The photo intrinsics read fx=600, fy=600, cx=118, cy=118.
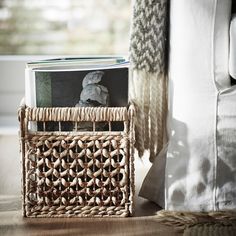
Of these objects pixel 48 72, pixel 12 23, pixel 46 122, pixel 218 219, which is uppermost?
pixel 12 23

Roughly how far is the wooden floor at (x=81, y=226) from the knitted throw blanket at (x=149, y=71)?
0.18 meters

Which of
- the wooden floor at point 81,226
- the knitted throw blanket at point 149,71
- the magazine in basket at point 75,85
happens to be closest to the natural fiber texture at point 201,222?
the wooden floor at point 81,226

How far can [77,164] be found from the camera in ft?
4.63

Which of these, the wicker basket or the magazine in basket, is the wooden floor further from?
the magazine in basket

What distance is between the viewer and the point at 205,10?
132cm

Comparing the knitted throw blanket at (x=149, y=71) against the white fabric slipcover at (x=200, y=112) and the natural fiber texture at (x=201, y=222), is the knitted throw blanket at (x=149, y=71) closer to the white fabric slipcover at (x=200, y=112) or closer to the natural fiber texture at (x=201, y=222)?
the white fabric slipcover at (x=200, y=112)

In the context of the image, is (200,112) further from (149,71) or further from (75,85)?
(75,85)

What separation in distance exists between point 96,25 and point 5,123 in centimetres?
47

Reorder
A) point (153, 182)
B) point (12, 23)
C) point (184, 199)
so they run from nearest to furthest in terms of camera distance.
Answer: point (184, 199) → point (153, 182) → point (12, 23)

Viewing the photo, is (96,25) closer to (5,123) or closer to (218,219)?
(5,123)

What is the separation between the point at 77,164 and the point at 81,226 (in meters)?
0.14

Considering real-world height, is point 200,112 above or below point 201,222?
above

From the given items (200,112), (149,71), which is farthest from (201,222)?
(149,71)

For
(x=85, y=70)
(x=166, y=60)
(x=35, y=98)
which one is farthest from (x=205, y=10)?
(x=35, y=98)
